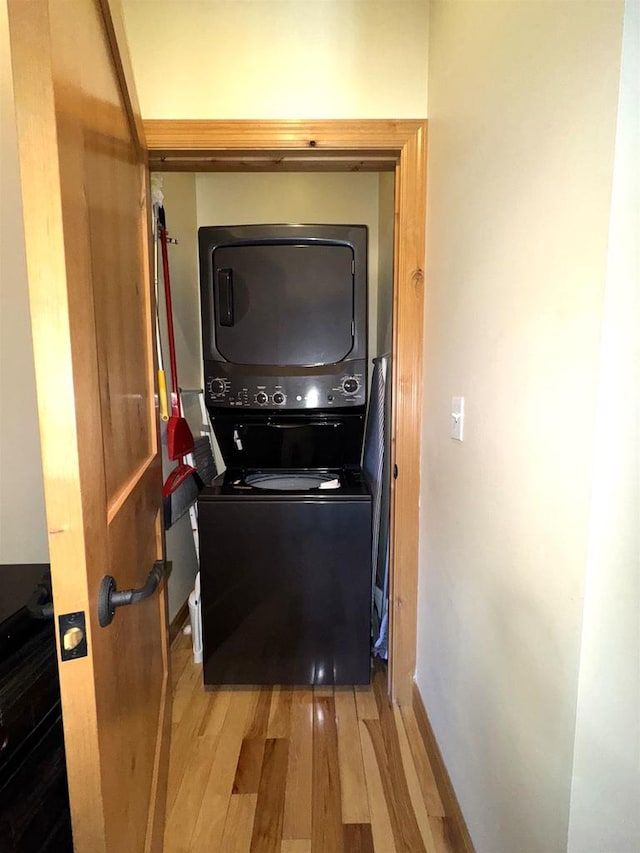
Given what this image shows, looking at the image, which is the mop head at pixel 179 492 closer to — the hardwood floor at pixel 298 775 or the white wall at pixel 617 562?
the hardwood floor at pixel 298 775

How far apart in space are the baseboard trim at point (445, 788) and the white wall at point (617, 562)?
0.60 metres

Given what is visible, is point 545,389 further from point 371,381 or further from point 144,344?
point 371,381

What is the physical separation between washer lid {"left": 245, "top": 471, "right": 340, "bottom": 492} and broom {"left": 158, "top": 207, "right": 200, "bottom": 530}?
26 cm

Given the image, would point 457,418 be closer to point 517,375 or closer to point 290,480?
point 517,375

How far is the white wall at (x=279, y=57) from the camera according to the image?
1.32 metres

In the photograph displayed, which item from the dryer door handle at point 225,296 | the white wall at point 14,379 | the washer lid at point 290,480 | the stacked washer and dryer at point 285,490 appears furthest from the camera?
the washer lid at point 290,480

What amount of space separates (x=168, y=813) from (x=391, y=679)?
0.82m

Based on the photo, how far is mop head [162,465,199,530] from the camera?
1.67 metres

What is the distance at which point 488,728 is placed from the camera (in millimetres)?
956

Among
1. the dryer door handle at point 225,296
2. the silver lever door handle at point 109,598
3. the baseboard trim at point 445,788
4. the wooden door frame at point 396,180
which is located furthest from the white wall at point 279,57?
the baseboard trim at point 445,788

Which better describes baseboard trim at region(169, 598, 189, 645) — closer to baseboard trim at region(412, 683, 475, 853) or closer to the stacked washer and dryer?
the stacked washer and dryer

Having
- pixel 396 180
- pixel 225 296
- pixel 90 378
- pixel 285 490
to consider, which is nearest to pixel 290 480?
pixel 285 490

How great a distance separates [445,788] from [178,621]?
136 centimetres

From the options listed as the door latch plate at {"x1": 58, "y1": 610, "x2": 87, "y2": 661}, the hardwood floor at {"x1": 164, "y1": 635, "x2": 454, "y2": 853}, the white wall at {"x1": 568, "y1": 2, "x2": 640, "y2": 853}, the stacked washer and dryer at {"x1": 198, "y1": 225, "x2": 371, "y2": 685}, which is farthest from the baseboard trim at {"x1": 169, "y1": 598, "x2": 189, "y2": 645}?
the white wall at {"x1": 568, "y1": 2, "x2": 640, "y2": 853}
